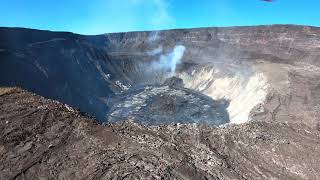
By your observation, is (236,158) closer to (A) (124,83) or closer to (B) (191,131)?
(B) (191,131)

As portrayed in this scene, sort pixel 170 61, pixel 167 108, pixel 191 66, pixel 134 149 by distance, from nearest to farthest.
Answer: pixel 134 149 → pixel 167 108 → pixel 191 66 → pixel 170 61

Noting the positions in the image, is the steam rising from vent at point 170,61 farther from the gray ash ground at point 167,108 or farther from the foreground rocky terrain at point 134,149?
the foreground rocky terrain at point 134,149

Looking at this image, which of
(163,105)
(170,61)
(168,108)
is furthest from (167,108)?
(170,61)

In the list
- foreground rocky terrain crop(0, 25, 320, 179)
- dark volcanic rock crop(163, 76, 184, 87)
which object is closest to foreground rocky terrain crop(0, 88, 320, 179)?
foreground rocky terrain crop(0, 25, 320, 179)

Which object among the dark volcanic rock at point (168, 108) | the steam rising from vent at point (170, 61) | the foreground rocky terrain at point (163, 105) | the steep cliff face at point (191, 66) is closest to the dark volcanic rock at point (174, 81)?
the foreground rocky terrain at point (163, 105)

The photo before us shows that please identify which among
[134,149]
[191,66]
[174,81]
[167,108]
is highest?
[134,149]

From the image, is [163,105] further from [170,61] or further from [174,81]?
[170,61]
